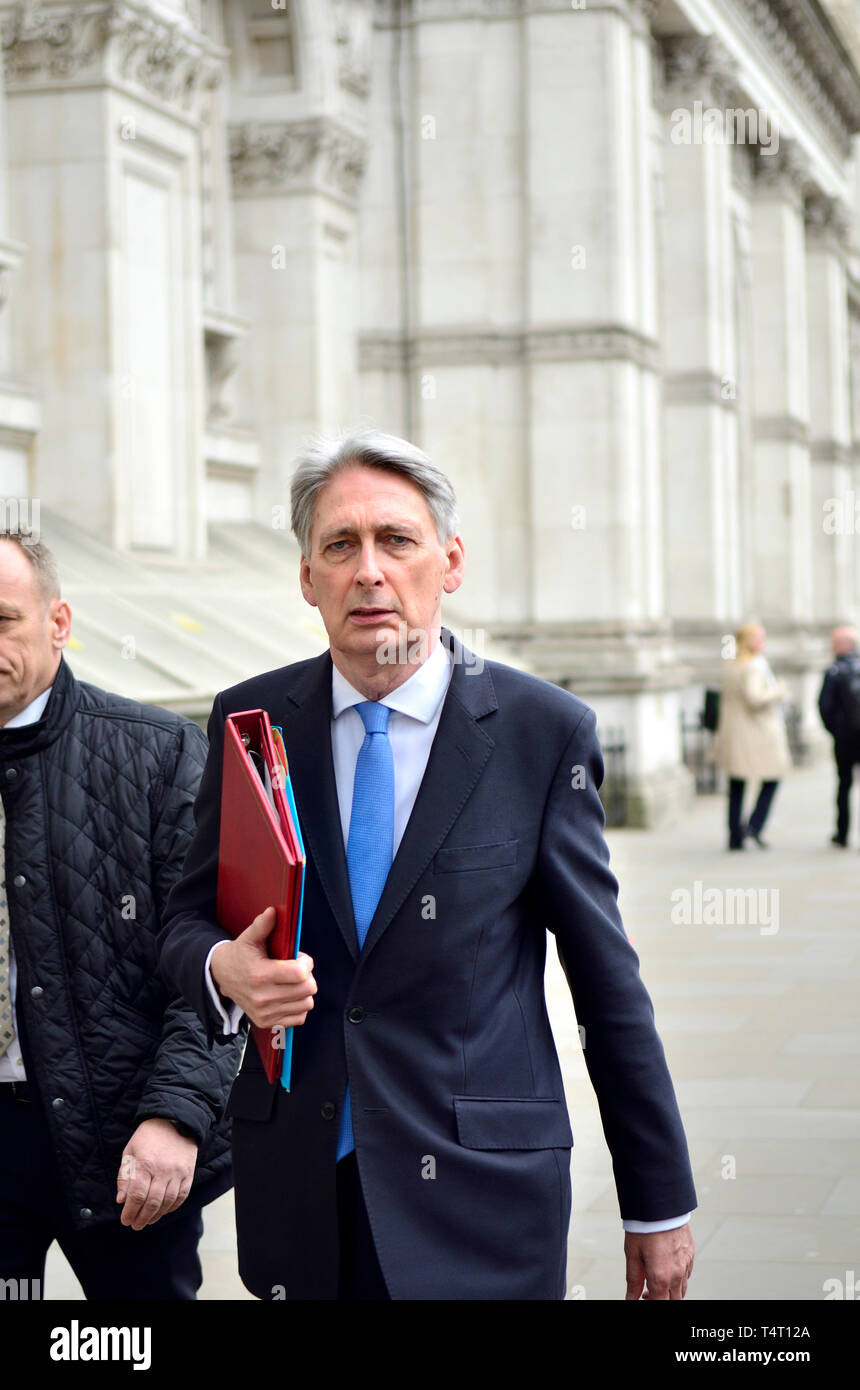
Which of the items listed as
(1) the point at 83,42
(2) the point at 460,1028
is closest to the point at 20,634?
(2) the point at 460,1028

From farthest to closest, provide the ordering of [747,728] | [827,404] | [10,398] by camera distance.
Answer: [827,404]
[747,728]
[10,398]

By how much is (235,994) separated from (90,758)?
0.90 metres

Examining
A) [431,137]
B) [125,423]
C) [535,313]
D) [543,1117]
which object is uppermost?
[431,137]

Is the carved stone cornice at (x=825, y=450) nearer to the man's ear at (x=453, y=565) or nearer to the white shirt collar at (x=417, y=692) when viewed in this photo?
the man's ear at (x=453, y=565)

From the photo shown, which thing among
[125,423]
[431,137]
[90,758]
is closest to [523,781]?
[90,758]

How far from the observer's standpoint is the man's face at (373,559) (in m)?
3.10

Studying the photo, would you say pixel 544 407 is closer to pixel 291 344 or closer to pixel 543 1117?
pixel 291 344

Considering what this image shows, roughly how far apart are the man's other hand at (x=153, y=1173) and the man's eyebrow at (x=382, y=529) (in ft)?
3.58

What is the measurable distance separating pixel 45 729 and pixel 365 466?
0.91 metres

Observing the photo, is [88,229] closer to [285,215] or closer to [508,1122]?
[285,215]

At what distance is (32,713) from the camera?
371cm

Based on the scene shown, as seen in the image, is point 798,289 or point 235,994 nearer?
point 235,994

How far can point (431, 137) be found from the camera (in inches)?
782

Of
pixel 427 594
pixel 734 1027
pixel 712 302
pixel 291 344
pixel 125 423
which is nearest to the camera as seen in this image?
pixel 427 594
